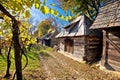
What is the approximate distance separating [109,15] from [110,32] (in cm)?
128

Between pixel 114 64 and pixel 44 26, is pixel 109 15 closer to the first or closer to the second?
pixel 114 64

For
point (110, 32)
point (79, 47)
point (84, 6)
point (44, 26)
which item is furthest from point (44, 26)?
point (110, 32)

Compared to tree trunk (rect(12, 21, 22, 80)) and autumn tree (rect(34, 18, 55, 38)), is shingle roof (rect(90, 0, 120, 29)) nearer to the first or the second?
tree trunk (rect(12, 21, 22, 80))

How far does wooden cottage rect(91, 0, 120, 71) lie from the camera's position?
10.7m

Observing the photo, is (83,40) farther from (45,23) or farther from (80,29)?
(45,23)

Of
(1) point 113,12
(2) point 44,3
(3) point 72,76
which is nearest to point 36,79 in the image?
(3) point 72,76

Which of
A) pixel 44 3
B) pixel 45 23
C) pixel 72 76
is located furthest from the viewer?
pixel 45 23

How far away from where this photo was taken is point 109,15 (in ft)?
36.8

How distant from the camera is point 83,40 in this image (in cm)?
1731

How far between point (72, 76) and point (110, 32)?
4.08m

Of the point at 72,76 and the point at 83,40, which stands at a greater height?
the point at 83,40

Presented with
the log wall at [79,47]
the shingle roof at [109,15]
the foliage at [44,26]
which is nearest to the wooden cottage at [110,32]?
the shingle roof at [109,15]

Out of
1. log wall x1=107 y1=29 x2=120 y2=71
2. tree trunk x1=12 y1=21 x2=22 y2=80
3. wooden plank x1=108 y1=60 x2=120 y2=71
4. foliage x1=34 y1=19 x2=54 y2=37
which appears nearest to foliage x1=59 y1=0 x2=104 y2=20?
log wall x1=107 y1=29 x2=120 y2=71

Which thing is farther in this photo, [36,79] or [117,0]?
[117,0]
